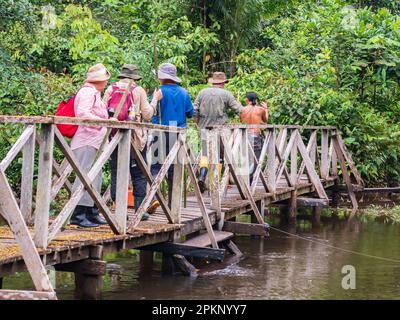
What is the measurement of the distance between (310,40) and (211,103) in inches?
335

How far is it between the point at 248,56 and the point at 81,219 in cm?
1152

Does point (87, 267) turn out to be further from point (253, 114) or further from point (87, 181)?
point (253, 114)

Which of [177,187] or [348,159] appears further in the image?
[348,159]

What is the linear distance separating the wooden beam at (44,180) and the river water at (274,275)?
162 centimetres

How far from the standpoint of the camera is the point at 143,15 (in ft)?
60.3

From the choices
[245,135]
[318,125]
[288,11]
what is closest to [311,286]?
[245,135]

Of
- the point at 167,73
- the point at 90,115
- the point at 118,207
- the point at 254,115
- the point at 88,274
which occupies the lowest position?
the point at 88,274

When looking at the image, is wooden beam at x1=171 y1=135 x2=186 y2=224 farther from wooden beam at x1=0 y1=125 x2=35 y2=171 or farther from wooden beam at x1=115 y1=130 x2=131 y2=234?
wooden beam at x1=0 y1=125 x2=35 y2=171

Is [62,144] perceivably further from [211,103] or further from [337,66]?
[337,66]

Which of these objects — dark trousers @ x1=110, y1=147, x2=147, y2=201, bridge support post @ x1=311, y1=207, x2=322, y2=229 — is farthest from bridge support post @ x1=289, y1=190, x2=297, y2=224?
dark trousers @ x1=110, y1=147, x2=147, y2=201

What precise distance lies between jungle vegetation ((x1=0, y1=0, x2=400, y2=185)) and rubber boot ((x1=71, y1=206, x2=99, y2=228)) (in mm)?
6085

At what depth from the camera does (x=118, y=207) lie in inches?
288

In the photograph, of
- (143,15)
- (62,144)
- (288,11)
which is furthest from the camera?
(288,11)

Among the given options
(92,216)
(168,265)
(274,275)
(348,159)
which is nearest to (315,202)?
(348,159)
